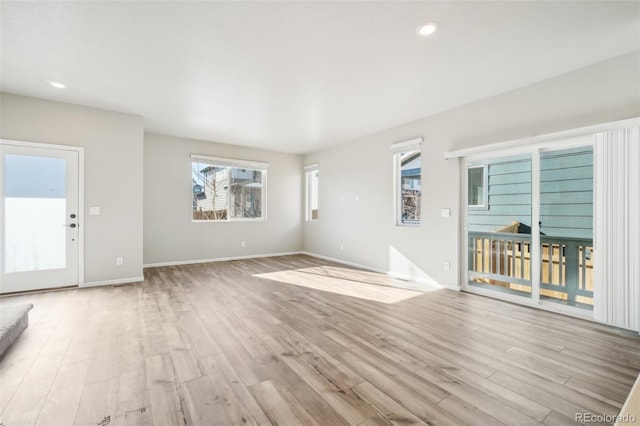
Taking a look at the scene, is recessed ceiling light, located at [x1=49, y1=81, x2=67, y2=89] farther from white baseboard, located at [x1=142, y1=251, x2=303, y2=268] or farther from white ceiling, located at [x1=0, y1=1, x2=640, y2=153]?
white baseboard, located at [x1=142, y1=251, x2=303, y2=268]

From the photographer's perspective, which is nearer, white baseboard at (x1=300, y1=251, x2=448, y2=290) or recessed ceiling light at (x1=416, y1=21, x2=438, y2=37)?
recessed ceiling light at (x1=416, y1=21, x2=438, y2=37)

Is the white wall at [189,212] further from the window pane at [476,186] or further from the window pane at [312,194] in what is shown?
the window pane at [476,186]

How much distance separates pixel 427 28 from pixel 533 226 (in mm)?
2742

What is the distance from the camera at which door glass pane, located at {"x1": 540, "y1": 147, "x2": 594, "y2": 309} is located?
3170 mm

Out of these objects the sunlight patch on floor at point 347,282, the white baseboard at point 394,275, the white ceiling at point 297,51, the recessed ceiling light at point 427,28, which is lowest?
the sunlight patch on floor at point 347,282

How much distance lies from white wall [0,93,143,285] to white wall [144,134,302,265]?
116 centimetres

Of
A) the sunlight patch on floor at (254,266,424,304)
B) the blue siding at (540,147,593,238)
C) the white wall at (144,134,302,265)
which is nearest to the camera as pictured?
the blue siding at (540,147,593,238)

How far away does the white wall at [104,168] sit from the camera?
159 inches

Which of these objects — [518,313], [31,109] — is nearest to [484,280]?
[518,313]

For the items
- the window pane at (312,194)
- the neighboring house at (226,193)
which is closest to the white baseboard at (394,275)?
the window pane at (312,194)

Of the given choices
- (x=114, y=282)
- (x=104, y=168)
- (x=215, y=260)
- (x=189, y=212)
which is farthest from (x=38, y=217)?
(x=215, y=260)

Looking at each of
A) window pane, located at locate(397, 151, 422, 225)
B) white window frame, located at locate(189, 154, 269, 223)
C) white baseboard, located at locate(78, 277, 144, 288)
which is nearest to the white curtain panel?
window pane, located at locate(397, 151, 422, 225)

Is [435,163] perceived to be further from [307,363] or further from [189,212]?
[189,212]

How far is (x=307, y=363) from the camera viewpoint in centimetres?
217
